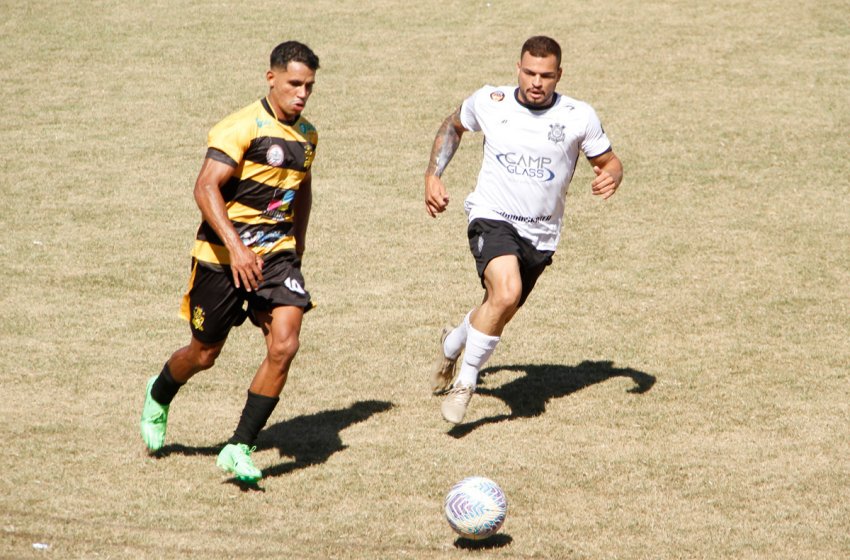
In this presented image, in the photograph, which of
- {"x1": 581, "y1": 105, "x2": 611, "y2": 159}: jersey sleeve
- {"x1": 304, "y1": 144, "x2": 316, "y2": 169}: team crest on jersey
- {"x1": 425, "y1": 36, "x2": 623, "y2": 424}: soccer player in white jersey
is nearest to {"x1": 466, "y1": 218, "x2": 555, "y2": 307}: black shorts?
{"x1": 425, "y1": 36, "x2": 623, "y2": 424}: soccer player in white jersey

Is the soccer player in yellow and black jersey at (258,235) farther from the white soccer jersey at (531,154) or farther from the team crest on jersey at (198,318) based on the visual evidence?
the white soccer jersey at (531,154)

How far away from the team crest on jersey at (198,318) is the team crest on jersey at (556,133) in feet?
8.95

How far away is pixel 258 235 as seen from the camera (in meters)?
7.51

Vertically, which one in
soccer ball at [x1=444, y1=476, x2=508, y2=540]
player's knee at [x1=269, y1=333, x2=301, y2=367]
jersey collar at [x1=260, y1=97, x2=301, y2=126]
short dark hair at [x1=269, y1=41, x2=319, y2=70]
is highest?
short dark hair at [x1=269, y1=41, x2=319, y2=70]

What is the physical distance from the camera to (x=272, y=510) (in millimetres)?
6969

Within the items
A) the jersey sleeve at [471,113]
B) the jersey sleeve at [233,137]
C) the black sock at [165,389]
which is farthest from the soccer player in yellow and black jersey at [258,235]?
the jersey sleeve at [471,113]

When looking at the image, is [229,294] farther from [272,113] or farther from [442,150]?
[442,150]

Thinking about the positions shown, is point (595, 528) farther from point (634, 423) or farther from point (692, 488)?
point (634, 423)

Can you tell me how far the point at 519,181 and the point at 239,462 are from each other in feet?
9.41

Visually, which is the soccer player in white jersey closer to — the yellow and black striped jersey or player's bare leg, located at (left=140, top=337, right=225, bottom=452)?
the yellow and black striped jersey

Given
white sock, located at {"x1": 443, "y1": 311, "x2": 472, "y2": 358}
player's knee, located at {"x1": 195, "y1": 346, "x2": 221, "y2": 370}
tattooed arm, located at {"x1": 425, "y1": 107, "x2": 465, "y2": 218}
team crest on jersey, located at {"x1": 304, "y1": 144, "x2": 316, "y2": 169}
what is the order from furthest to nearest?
white sock, located at {"x1": 443, "y1": 311, "x2": 472, "y2": 358}
tattooed arm, located at {"x1": 425, "y1": 107, "x2": 465, "y2": 218}
player's knee, located at {"x1": 195, "y1": 346, "x2": 221, "y2": 370}
team crest on jersey, located at {"x1": 304, "y1": 144, "x2": 316, "y2": 169}

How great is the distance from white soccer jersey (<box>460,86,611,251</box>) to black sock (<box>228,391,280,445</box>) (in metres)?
2.20

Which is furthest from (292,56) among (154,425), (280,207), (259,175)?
(154,425)

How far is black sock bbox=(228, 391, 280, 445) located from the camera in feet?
24.0
